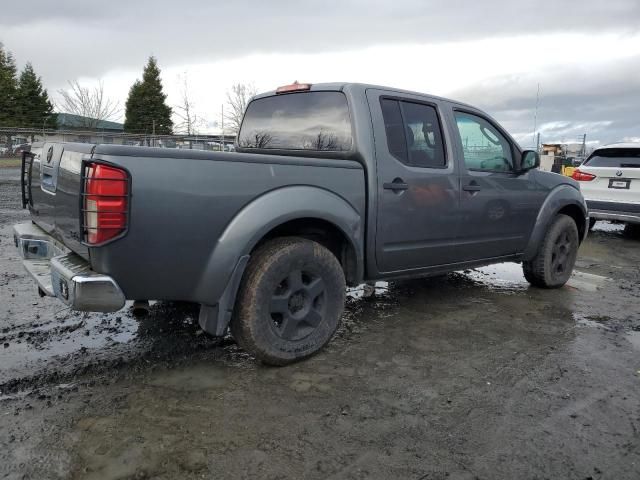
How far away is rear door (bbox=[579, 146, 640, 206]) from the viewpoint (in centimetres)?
839

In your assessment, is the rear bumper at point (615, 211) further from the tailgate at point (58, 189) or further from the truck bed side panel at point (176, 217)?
the tailgate at point (58, 189)

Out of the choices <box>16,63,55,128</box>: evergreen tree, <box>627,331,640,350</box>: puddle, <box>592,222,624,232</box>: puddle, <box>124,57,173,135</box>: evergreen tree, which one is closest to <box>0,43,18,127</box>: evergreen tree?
<box>16,63,55,128</box>: evergreen tree

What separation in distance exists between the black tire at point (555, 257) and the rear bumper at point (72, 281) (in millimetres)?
4294

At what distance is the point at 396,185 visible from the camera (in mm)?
3686

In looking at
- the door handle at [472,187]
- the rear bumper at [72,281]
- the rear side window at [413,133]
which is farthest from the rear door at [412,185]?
the rear bumper at [72,281]

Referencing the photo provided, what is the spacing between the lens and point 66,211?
2887 mm

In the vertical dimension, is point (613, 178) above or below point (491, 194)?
above

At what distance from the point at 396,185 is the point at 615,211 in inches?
260

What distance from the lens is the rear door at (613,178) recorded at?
8391 millimetres

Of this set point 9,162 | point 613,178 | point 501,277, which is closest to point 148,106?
point 9,162

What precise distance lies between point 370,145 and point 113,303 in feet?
6.62

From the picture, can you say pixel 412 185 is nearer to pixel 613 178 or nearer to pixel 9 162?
pixel 613 178

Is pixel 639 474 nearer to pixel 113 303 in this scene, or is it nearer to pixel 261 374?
pixel 261 374

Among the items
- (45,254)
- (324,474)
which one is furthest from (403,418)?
(45,254)
